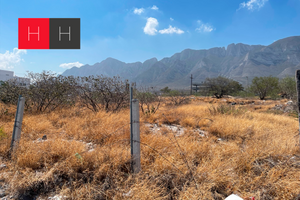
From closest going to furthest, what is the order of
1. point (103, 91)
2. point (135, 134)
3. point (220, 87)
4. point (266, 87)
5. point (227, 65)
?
point (135, 134) < point (103, 91) < point (266, 87) < point (220, 87) < point (227, 65)

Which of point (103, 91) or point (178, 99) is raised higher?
point (103, 91)

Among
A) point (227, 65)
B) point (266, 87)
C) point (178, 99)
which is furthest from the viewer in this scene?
point (227, 65)

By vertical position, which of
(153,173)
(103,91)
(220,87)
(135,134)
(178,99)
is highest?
(220,87)

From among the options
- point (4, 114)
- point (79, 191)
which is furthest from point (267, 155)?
point (4, 114)

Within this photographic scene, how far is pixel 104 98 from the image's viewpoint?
25.0 ft

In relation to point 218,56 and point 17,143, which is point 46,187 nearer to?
point 17,143

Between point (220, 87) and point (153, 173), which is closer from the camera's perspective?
point (153, 173)

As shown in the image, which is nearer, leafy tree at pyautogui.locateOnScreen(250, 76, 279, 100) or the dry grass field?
the dry grass field

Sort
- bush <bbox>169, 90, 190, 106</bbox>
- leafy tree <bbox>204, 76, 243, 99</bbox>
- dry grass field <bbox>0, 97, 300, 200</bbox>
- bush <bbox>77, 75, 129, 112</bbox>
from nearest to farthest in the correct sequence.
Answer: dry grass field <bbox>0, 97, 300, 200</bbox>
bush <bbox>77, 75, 129, 112</bbox>
bush <bbox>169, 90, 190, 106</bbox>
leafy tree <bbox>204, 76, 243, 99</bbox>

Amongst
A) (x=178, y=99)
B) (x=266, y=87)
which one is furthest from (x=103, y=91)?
(x=266, y=87)

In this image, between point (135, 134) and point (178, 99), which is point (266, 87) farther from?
point (135, 134)

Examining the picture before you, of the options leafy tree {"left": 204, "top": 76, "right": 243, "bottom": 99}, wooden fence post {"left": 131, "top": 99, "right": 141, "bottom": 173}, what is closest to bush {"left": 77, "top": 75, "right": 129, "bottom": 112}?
wooden fence post {"left": 131, "top": 99, "right": 141, "bottom": 173}

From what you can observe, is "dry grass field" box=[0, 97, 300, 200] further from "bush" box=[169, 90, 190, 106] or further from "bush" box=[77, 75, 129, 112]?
"bush" box=[169, 90, 190, 106]

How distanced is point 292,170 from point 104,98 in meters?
7.22
